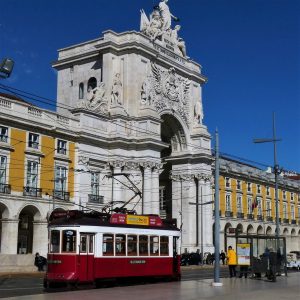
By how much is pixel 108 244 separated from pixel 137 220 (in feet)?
7.75

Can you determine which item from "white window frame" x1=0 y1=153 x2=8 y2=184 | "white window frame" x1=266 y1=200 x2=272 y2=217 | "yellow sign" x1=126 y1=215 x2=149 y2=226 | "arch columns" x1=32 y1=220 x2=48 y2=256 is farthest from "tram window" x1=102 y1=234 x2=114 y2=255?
"white window frame" x1=266 y1=200 x2=272 y2=217

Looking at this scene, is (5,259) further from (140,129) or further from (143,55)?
(143,55)

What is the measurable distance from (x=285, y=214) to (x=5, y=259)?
67.6 meters

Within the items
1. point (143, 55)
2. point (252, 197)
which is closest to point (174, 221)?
point (143, 55)

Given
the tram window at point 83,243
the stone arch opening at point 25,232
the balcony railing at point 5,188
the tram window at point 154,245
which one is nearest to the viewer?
the tram window at point 83,243

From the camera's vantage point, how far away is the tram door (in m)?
25.4

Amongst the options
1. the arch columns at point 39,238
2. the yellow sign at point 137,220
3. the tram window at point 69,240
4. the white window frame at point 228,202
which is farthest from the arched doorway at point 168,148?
the tram window at point 69,240

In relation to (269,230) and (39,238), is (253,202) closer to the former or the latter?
(269,230)

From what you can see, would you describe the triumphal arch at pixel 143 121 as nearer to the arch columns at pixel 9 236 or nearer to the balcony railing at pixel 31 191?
the balcony railing at pixel 31 191

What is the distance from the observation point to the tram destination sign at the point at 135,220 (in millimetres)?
27558

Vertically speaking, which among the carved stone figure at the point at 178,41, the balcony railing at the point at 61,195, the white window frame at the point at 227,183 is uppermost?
the carved stone figure at the point at 178,41

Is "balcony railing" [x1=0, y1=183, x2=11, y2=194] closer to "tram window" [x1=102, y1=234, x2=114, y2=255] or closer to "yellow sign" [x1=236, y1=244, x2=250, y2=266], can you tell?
"tram window" [x1=102, y1=234, x2=114, y2=255]

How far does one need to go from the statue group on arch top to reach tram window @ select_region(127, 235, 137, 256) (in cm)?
4000

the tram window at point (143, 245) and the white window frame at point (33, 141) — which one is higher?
the white window frame at point (33, 141)
